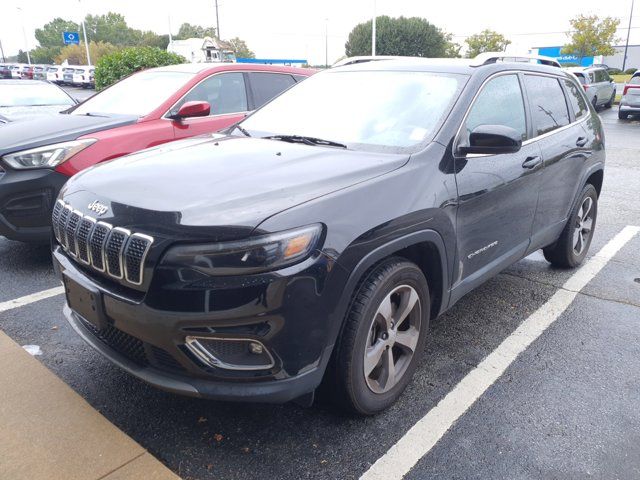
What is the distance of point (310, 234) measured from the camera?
217 centimetres

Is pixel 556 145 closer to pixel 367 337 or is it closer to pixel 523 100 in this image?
pixel 523 100

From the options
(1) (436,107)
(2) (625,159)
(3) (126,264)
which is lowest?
(2) (625,159)

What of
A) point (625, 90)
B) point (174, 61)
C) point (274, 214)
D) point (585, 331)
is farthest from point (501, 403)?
point (625, 90)

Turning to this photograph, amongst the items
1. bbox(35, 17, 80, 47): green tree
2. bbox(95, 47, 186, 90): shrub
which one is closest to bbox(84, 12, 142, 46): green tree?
bbox(35, 17, 80, 47): green tree

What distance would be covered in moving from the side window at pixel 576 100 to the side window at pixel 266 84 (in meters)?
2.97

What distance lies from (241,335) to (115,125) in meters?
3.53

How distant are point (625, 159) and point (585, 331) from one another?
846 cm

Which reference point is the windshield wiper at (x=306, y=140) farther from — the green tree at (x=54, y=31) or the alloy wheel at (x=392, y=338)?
the green tree at (x=54, y=31)

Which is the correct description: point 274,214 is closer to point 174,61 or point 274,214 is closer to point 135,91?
point 135,91

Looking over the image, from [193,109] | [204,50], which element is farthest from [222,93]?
[204,50]

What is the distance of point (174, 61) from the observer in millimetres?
17062

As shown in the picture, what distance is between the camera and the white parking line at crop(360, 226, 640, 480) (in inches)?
95.2

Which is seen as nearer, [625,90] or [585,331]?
[585,331]

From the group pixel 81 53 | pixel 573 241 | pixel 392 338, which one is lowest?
pixel 573 241
